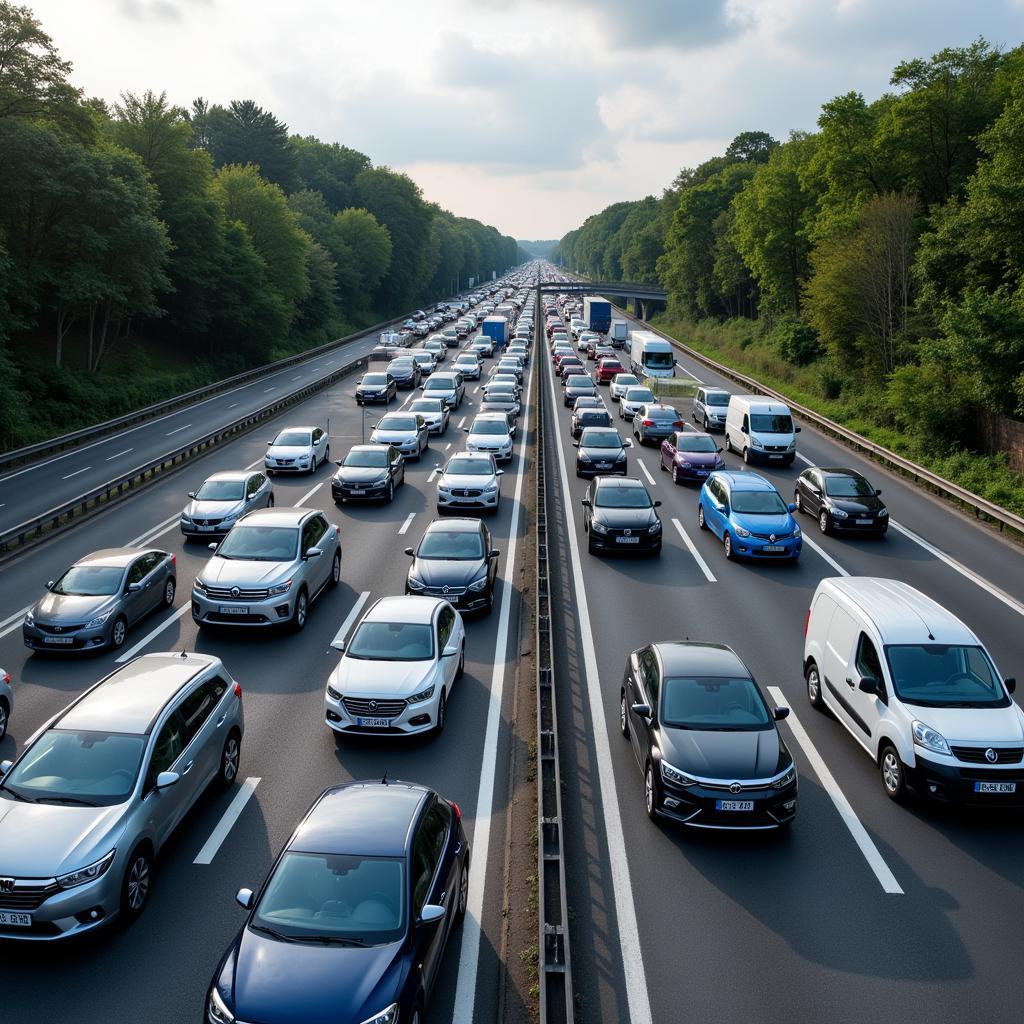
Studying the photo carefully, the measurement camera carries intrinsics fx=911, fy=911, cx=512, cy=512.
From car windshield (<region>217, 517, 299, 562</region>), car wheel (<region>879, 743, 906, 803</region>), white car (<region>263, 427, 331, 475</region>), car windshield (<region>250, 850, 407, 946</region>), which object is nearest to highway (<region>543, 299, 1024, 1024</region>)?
car wheel (<region>879, 743, 906, 803</region>)

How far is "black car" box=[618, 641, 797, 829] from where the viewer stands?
972 cm

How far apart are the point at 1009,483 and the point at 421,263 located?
116 m

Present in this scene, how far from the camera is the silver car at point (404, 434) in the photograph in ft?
110

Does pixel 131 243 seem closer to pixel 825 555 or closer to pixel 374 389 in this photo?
pixel 374 389

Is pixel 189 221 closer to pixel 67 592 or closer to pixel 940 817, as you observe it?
pixel 67 592

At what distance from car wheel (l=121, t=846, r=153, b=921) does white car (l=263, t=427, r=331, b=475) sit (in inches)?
878

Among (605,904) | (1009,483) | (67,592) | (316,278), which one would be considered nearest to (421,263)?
(316,278)

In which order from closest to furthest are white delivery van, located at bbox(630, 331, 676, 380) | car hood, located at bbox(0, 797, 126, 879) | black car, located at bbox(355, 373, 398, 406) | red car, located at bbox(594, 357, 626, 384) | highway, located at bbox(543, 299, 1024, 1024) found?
highway, located at bbox(543, 299, 1024, 1024), car hood, located at bbox(0, 797, 126, 879), black car, located at bbox(355, 373, 398, 406), white delivery van, located at bbox(630, 331, 676, 380), red car, located at bbox(594, 357, 626, 384)

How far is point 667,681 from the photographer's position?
11.2m

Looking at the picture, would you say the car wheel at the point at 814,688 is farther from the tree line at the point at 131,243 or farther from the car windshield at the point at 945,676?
the tree line at the point at 131,243

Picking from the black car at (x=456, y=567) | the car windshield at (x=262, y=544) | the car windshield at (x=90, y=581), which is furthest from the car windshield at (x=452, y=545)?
the car windshield at (x=90, y=581)

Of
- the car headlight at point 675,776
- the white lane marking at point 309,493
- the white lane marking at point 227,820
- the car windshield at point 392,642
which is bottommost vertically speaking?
the white lane marking at point 309,493

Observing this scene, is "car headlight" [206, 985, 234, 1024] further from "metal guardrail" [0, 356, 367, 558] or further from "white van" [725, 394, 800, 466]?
"white van" [725, 394, 800, 466]

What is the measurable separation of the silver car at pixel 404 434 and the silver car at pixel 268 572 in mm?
14211
